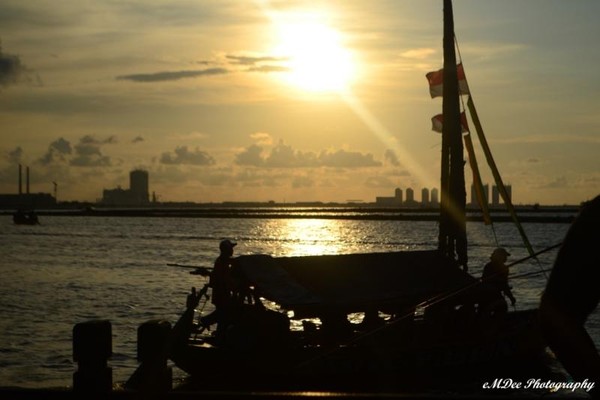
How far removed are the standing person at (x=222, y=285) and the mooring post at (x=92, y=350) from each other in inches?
Answer: 529

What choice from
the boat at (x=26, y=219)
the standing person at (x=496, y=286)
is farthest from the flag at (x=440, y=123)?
the boat at (x=26, y=219)

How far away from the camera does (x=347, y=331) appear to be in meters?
23.1

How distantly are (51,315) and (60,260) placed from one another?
148 ft

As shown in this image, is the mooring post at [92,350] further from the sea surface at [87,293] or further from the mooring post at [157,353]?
the sea surface at [87,293]

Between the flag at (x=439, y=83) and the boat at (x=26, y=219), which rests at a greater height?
the flag at (x=439, y=83)

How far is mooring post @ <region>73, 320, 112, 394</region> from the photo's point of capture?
23.9ft

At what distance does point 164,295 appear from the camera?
2098 inches

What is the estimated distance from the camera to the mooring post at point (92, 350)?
23.9 feet

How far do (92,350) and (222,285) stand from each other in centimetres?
1405

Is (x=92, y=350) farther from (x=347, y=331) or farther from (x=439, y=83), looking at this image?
(x=439, y=83)

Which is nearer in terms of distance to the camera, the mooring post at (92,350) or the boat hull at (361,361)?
the mooring post at (92,350)

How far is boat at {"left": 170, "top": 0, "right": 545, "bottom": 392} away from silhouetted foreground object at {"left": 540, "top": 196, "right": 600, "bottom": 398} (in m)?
17.7

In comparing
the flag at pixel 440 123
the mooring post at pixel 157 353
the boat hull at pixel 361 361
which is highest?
the flag at pixel 440 123

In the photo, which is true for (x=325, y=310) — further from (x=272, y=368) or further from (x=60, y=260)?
(x=60, y=260)
